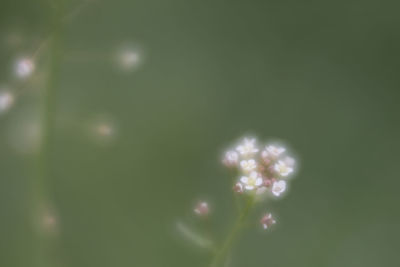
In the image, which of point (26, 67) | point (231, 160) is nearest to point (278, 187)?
point (231, 160)

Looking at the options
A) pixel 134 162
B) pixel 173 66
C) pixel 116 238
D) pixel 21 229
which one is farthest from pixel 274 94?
pixel 21 229

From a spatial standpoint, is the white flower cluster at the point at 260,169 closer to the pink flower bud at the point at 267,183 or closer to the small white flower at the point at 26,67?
the pink flower bud at the point at 267,183

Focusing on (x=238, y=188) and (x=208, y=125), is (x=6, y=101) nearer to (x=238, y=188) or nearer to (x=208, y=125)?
(x=238, y=188)

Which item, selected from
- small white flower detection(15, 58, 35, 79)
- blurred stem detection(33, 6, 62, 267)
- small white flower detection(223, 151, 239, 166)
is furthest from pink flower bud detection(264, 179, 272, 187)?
small white flower detection(15, 58, 35, 79)

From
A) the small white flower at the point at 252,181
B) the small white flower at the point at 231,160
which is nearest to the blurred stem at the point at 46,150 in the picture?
the small white flower at the point at 231,160

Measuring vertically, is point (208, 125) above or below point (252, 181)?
above
